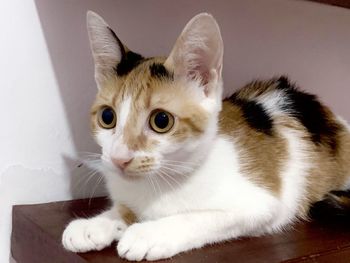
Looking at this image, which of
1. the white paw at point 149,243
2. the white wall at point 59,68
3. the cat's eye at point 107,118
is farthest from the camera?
the white wall at point 59,68

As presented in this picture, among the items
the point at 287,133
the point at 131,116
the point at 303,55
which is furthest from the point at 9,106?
the point at 303,55

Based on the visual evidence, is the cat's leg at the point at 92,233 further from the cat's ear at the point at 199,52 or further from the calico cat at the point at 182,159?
the cat's ear at the point at 199,52

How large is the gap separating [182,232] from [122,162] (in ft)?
0.48

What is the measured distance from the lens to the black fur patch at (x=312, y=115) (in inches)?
43.8

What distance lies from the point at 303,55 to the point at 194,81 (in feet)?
2.29

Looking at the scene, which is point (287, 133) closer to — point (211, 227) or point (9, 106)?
point (211, 227)

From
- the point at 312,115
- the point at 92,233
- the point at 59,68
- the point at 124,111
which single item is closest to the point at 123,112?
the point at 124,111

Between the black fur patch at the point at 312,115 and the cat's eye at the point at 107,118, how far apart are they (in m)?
0.44

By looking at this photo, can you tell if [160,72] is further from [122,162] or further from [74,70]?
Result: [74,70]

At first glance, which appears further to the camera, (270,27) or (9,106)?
(270,27)

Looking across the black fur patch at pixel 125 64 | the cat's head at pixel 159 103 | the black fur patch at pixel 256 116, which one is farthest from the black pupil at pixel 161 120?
the black fur patch at pixel 256 116

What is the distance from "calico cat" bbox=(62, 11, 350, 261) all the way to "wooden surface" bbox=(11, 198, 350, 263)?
0.02 metres

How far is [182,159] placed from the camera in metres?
0.85

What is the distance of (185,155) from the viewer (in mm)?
853
